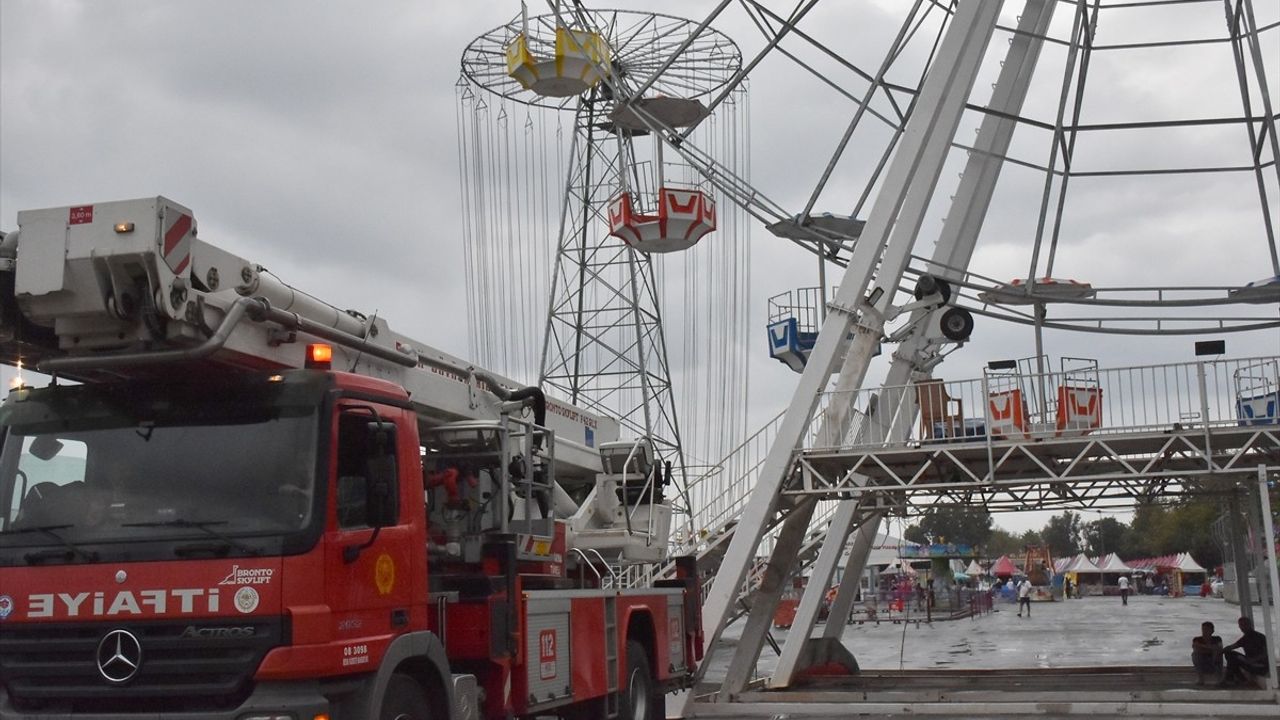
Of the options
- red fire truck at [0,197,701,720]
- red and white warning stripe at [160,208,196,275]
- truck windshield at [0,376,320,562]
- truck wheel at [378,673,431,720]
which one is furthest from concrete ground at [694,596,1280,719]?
red and white warning stripe at [160,208,196,275]

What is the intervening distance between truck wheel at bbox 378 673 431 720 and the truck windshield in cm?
162

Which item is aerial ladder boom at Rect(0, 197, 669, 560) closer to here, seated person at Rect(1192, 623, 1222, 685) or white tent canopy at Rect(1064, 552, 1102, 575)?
seated person at Rect(1192, 623, 1222, 685)

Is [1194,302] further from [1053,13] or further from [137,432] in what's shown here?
[137,432]

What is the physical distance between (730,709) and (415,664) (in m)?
10.8

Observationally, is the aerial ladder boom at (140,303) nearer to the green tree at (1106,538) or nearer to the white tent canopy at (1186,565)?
the white tent canopy at (1186,565)

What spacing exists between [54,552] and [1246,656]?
59.4 feet

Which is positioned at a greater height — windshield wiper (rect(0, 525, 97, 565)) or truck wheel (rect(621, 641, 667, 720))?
windshield wiper (rect(0, 525, 97, 565))

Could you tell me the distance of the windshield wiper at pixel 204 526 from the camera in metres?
8.72

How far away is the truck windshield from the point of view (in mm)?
8828

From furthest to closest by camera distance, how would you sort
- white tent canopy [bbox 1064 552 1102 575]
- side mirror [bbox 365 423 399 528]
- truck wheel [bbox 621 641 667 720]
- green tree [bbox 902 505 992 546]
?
green tree [bbox 902 505 992 546]
white tent canopy [bbox 1064 552 1102 575]
truck wheel [bbox 621 641 667 720]
side mirror [bbox 365 423 399 528]

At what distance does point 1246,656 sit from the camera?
20781 millimetres

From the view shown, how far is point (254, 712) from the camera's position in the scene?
8.48m

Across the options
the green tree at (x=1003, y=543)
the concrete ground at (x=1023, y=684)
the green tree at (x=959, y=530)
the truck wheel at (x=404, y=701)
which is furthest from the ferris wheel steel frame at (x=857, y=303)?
the green tree at (x=1003, y=543)

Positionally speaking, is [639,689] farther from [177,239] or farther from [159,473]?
[177,239]
